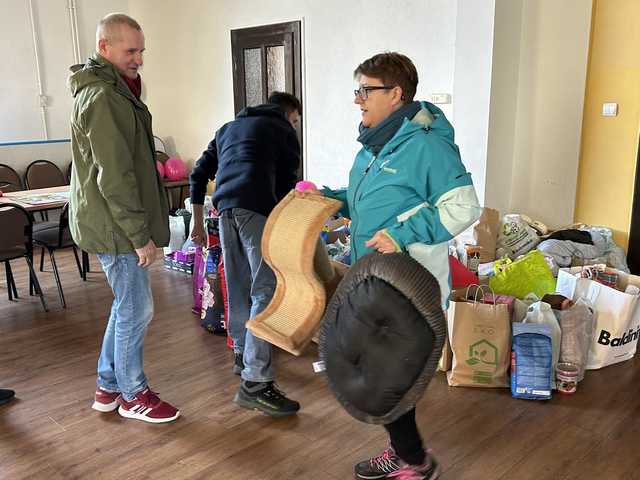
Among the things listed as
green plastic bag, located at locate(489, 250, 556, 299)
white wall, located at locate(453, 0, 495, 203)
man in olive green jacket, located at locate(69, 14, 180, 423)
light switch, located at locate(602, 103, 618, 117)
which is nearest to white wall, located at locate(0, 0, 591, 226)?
white wall, located at locate(453, 0, 495, 203)

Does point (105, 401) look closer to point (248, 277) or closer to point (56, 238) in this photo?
point (248, 277)

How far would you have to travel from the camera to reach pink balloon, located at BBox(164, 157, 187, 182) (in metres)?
6.64

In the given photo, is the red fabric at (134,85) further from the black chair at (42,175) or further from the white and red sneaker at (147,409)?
the black chair at (42,175)

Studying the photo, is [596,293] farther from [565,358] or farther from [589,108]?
[589,108]

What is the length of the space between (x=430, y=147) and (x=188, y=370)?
1814 millimetres

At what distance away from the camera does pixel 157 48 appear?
7.13m

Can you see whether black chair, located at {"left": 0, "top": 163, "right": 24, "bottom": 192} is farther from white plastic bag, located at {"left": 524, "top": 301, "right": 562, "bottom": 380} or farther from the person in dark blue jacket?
white plastic bag, located at {"left": 524, "top": 301, "right": 562, "bottom": 380}

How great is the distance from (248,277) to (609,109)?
2.97m

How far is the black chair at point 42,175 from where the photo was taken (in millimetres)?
6117

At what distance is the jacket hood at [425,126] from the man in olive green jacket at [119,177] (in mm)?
971

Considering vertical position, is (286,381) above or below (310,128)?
below

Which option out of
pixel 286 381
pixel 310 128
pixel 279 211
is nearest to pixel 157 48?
pixel 310 128

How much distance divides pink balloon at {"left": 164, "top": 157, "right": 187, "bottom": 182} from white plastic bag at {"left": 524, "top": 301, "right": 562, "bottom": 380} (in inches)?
186

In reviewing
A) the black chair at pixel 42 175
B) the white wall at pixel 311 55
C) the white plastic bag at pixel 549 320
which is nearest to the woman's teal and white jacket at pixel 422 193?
the white plastic bag at pixel 549 320
